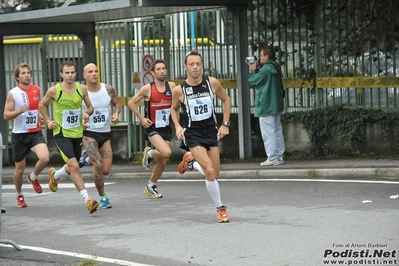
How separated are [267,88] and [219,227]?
6555 millimetres

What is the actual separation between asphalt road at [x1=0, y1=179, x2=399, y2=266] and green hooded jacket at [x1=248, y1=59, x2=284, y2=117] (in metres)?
2.25

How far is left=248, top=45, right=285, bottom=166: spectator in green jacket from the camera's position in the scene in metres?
16.7

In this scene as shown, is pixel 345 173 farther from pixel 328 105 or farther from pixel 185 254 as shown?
pixel 185 254

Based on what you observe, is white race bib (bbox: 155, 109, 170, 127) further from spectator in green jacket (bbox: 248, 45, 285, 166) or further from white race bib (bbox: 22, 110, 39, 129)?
spectator in green jacket (bbox: 248, 45, 285, 166)

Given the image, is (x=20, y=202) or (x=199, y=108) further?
(x=20, y=202)

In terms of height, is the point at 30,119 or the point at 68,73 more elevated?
the point at 68,73

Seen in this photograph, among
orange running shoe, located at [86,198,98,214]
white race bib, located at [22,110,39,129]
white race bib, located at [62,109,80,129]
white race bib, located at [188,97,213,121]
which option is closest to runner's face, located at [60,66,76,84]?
white race bib, located at [62,109,80,129]

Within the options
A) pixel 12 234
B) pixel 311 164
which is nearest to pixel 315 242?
pixel 12 234

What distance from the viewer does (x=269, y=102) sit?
1678cm

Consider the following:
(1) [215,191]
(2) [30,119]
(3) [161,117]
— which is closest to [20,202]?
(2) [30,119]

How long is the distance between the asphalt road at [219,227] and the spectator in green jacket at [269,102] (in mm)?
1940

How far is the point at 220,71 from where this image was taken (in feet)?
60.5

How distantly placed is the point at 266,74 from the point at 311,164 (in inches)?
67.5

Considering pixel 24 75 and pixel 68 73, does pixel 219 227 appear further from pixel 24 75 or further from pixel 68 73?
pixel 24 75
